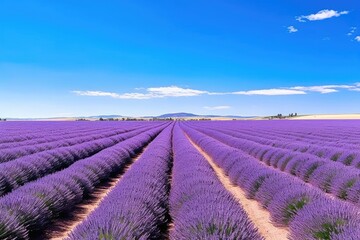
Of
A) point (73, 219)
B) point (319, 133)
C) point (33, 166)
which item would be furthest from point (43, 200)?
point (319, 133)

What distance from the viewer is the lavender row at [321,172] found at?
7.58 meters

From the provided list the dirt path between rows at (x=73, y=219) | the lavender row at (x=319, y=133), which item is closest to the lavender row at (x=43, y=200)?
the dirt path between rows at (x=73, y=219)

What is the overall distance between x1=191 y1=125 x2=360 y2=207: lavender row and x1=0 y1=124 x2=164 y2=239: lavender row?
16.1 ft

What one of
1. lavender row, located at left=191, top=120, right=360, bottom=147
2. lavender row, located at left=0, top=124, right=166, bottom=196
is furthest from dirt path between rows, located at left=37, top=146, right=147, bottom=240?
lavender row, located at left=191, top=120, right=360, bottom=147

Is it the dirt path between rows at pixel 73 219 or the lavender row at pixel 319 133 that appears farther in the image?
the lavender row at pixel 319 133

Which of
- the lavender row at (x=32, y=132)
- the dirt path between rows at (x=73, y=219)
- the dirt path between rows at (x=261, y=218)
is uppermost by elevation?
the lavender row at (x=32, y=132)

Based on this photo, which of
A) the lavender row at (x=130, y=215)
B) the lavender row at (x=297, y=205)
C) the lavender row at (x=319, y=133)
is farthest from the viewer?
the lavender row at (x=319, y=133)

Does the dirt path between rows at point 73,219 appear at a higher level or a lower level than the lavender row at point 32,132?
lower

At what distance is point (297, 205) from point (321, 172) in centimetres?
358

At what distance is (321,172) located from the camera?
9180 mm

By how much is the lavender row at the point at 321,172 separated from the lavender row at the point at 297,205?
1106 millimetres

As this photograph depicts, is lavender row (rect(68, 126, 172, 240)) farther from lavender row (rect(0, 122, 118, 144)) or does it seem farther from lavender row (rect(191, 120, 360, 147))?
lavender row (rect(0, 122, 118, 144))

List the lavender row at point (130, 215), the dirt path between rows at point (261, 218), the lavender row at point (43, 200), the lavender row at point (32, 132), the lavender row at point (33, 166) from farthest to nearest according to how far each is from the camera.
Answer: the lavender row at point (32, 132) → the lavender row at point (33, 166) → the dirt path between rows at point (261, 218) → the lavender row at point (43, 200) → the lavender row at point (130, 215)

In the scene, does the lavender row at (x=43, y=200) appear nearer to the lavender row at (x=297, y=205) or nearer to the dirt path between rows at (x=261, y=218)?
the dirt path between rows at (x=261, y=218)
